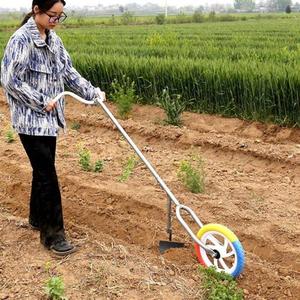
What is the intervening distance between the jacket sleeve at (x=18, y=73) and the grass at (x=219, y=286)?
1.59 metres

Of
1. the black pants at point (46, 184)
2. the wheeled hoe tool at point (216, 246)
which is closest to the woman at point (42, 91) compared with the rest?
the black pants at point (46, 184)

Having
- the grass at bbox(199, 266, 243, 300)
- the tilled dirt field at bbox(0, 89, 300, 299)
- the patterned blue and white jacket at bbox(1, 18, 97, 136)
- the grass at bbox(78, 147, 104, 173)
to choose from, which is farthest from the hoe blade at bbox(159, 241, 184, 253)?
the grass at bbox(78, 147, 104, 173)

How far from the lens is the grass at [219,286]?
11.2ft

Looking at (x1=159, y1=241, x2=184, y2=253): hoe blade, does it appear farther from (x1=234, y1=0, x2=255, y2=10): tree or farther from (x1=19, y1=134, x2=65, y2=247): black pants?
(x1=234, y1=0, x2=255, y2=10): tree

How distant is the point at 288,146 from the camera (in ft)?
22.7

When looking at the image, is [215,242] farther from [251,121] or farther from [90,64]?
[90,64]

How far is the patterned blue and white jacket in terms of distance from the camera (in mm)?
3816

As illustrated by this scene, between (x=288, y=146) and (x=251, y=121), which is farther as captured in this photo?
(x=251, y=121)

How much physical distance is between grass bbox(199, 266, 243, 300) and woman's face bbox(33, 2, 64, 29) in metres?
1.93

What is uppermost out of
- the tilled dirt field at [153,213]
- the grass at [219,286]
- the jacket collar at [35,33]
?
the jacket collar at [35,33]

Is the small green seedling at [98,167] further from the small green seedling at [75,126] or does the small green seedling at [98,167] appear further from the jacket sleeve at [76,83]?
the small green seedling at [75,126]

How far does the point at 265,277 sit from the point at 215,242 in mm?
423

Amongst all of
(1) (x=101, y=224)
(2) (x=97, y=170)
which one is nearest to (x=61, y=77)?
(1) (x=101, y=224)

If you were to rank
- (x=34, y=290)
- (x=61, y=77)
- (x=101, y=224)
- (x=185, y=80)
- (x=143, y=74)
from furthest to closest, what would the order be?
(x=143, y=74) → (x=185, y=80) → (x=101, y=224) → (x=61, y=77) → (x=34, y=290)
